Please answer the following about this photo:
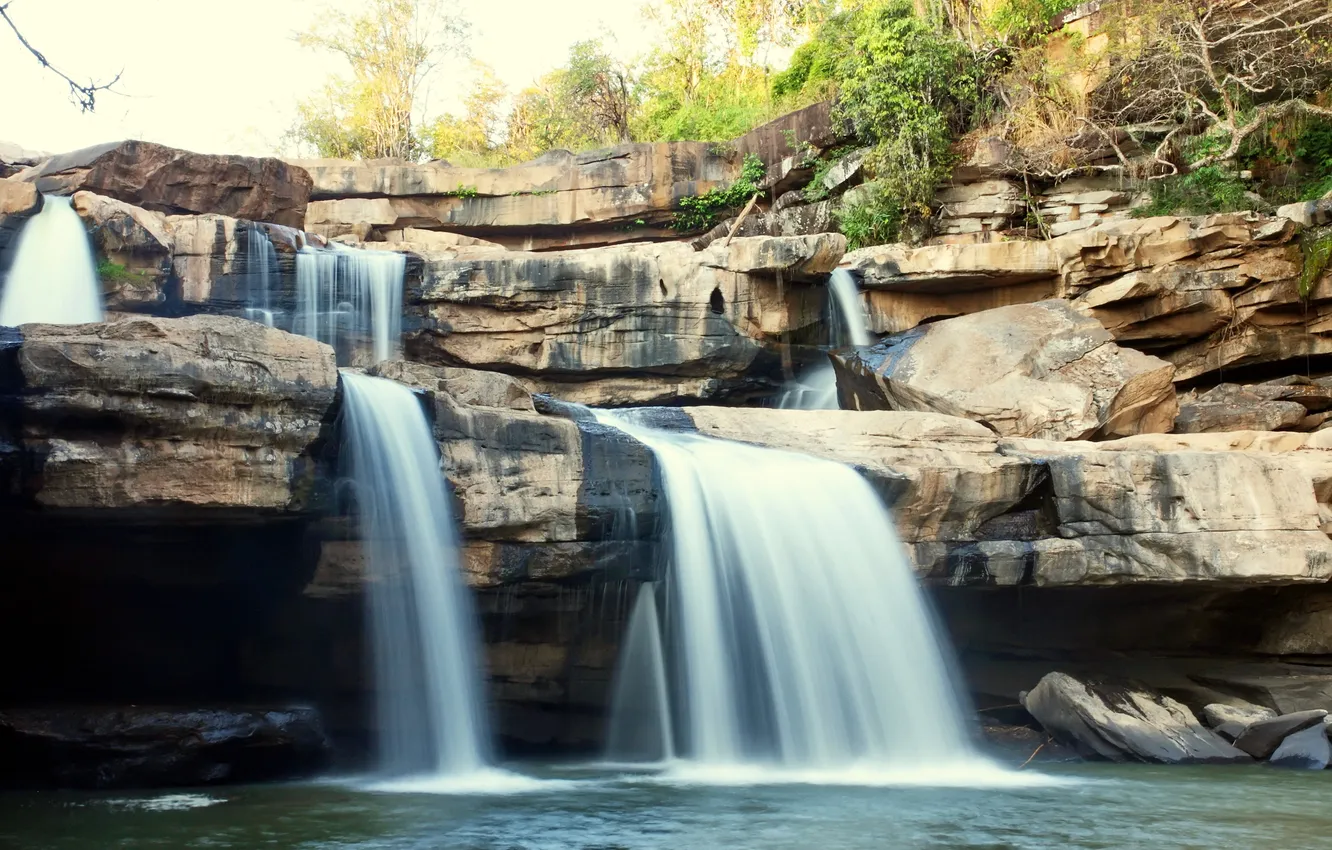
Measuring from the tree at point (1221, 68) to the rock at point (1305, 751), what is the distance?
10.6 metres

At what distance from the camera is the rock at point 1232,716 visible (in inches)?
392

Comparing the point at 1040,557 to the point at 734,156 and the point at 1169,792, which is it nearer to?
the point at 1169,792

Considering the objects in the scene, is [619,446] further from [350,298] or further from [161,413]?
[350,298]

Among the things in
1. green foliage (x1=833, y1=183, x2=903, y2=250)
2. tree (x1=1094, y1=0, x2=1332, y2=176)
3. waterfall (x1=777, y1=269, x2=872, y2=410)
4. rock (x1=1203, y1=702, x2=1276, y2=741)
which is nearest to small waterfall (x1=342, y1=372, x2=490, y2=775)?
rock (x1=1203, y1=702, x2=1276, y2=741)

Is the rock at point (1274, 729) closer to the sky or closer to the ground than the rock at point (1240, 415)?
closer to the ground

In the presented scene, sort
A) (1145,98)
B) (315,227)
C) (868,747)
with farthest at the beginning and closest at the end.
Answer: (315,227)
(1145,98)
(868,747)

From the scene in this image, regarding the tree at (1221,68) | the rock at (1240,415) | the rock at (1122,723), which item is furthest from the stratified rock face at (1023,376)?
the tree at (1221,68)

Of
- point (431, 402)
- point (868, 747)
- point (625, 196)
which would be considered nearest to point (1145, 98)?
point (625, 196)

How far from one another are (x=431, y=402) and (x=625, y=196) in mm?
14521

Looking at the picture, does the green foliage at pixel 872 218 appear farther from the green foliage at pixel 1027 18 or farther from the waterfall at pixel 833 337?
the green foliage at pixel 1027 18

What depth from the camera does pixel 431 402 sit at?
8750 mm

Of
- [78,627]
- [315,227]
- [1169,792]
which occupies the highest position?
[315,227]

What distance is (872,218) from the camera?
19.0 metres

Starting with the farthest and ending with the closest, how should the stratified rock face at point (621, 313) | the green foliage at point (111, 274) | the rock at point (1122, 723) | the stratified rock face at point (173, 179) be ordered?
1. the stratified rock face at point (173, 179)
2. the stratified rock face at point (621, 313)
3. the green foliage at point (111, 274)
4. the rock at point (1122, 723)
